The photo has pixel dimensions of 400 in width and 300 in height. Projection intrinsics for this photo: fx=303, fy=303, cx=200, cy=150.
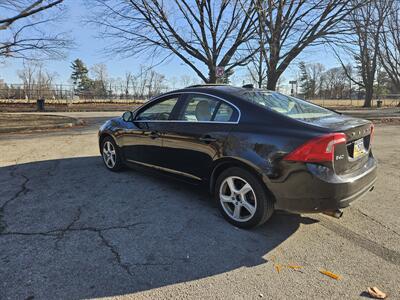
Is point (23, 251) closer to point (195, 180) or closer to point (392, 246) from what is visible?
point (195, 180)

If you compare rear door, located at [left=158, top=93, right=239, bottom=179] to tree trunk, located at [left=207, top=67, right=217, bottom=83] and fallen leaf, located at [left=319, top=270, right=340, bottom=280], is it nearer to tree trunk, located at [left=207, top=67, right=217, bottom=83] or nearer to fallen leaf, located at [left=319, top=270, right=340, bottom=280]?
fallen leaf, located at [left=319, top=270, right=340, bottom=280]

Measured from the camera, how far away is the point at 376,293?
2.32 m

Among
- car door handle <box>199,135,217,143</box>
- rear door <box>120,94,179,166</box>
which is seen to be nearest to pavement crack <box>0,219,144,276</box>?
car door handle <box>199,135,217,143</box>

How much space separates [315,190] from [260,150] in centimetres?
65

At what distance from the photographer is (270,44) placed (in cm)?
1438

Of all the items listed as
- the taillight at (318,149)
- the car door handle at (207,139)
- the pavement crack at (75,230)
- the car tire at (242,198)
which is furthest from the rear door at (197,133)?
the pavement crack at (75,230)

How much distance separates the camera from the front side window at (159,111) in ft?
14.4

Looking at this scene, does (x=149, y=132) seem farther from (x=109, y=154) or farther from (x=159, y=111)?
(x=109, y=154)

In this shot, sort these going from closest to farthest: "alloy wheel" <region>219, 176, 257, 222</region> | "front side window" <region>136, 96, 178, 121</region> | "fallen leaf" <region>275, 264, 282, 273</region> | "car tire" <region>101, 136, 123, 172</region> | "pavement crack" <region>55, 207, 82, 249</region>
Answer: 1. "fallen leaf" <region>275, 264, 282, 273</region>
2. "pavement crack" <region>55, 207, 82, 249</region>
3. "alloy wheel" <region>219, 176, 257, 222</region>
4. "front side window" <region>136, 96, 178, 121</region>
5. "car tire" <region>101, 136, 123, 172</region>

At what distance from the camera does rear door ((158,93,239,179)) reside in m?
3.54

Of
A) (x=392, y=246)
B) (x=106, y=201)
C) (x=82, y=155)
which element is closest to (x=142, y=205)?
(x=106, y=201)

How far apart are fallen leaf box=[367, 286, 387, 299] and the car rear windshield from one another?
5.55 feet

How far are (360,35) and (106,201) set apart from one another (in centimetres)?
1593

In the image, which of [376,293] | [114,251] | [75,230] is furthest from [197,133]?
[376,293]
